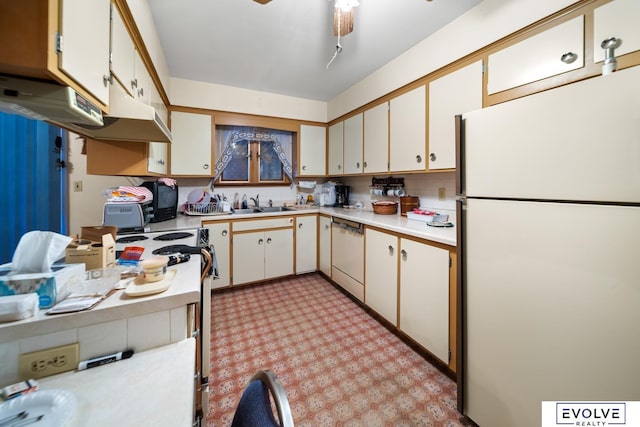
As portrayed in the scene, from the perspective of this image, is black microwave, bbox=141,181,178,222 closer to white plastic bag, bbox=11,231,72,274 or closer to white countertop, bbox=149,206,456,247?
white countertop, bbox=149,206,456,247

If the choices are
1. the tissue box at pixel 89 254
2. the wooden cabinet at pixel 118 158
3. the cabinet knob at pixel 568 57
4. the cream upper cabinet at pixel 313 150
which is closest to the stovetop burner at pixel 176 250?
the tissue box at pixel 89 254

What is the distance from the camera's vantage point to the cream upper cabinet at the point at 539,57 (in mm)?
1286

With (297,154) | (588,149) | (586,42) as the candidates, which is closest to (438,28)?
(586,42)

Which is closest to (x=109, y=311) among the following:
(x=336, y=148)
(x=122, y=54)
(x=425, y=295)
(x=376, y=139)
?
(x=122, y=54)

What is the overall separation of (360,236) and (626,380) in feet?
6.02

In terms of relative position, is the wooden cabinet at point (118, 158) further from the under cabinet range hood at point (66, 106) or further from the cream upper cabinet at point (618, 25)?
the cream upper cabinet at point (618, 25)

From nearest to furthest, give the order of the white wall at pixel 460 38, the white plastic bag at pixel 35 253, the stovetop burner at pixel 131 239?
1. the white plastic bag at pixel 35 253
2. the white wall at pixel 460 38
3. the stovetop burner at pixel 131 239

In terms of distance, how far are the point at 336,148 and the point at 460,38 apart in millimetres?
1897

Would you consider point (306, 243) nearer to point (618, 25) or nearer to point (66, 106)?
point (66, 106)

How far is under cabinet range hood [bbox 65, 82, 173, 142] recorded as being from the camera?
122cm

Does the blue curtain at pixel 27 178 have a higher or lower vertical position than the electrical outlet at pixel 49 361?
higher

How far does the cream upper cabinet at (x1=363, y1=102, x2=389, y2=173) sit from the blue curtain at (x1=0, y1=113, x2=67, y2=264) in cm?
286

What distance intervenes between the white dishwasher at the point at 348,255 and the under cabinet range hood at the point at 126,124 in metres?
1.82

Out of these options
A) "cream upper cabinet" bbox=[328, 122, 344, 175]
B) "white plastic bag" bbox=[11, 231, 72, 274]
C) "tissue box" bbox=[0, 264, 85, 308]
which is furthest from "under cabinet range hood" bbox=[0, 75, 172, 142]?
"cream upper cabinet" bbox=[328, 122, 344, 175]
